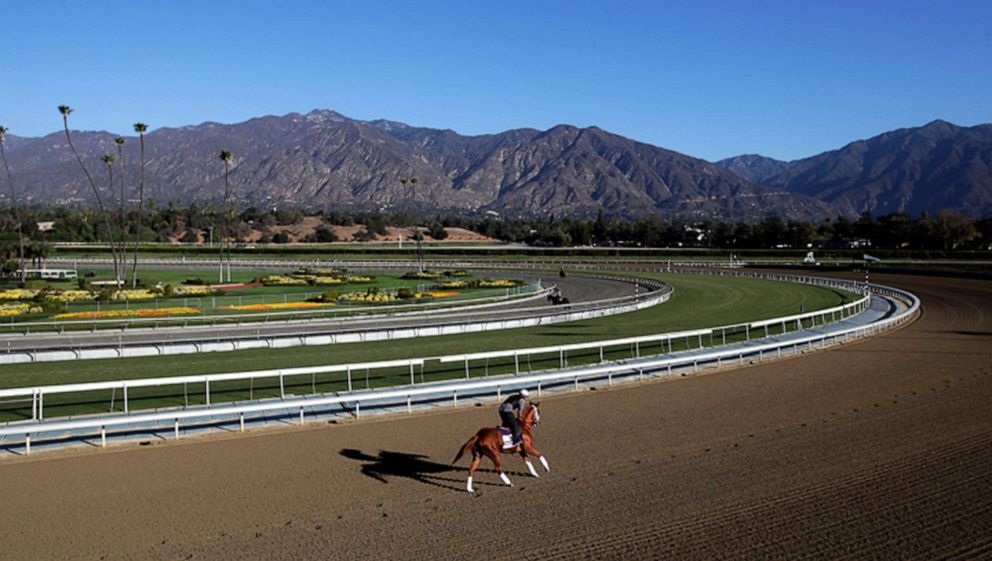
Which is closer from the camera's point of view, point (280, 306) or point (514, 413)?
point (514, 413)

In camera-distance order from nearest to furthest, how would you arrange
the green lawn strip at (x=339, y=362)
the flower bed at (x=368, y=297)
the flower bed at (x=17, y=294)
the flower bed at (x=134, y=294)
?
the green lawn strip at (x=339, y=362) → the flower bed at (x=17, y=294) → the flower bed at (x=368, y=297) → the flower bed at (x=134, y=294)

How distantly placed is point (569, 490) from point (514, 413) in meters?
1.21

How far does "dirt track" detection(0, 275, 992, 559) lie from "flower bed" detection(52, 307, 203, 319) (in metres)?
21.2

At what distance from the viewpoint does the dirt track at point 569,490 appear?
858cm

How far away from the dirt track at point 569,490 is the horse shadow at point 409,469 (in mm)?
47

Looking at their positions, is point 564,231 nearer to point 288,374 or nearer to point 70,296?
point 70,296

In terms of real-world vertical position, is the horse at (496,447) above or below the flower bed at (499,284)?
above

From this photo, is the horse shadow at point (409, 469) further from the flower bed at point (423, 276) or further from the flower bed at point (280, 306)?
the flower bed at point (423, 276)

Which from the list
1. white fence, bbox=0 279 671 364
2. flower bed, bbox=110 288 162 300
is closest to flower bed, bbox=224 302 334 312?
white fence, bbox=0 279 671 364

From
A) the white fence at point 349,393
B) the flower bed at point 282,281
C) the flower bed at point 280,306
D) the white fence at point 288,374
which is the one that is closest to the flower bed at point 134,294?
the flower bed at point 280,306

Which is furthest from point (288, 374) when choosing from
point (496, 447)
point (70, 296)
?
point (70, 296)

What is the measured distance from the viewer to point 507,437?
1061 cm

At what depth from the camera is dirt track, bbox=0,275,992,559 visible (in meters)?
8.58

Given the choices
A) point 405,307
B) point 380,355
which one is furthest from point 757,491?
point 405,307
